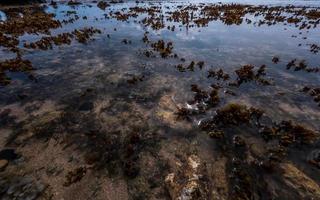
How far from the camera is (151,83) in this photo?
42.5ft

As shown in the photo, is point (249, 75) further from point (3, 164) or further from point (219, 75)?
point (3, 164)

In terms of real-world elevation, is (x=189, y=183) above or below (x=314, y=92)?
above

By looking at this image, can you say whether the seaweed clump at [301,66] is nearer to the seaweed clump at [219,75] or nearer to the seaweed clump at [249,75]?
the seaweed clump at [249,75]

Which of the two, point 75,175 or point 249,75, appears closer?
point 75,175

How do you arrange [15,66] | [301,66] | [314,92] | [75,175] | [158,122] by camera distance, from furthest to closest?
1. [301,66]
2. [15,66]
3. [314,92]
4. [158,122]
5. [75,175]

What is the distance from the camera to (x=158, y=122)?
9.58 m

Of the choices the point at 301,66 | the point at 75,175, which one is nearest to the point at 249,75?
the point at 301,66

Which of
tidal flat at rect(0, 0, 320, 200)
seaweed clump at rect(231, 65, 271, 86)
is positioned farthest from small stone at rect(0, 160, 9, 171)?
seaweed clump at rect(231, 65, 271, 86)

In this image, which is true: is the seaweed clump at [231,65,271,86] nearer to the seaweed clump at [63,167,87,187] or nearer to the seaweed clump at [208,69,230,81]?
the seaweed clump at [208,69,230,81]

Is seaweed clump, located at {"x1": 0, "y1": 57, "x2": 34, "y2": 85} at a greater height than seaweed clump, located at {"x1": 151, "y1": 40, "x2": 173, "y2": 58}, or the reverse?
seaweed clump, located at {"x1": 0, "y1": 57, "x2": 34, "y2": 85}

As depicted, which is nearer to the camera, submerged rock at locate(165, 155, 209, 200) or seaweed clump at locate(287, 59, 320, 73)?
submerged rock at locate(165, 155, 209, 200)

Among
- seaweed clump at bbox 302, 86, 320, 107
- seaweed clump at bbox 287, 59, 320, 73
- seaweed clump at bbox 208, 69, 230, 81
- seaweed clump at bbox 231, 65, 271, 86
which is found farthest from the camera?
seaweed clump at bbox 287, 59, 320, 73

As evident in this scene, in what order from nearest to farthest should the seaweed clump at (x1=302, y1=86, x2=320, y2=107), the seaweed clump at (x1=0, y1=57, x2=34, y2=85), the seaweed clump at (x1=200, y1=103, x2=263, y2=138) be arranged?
the seaweed clump at (x1=200, y1=103, x2=263, y2=138)
the seaweed clump at (x1=302, y1=86, x2=320, y2=107)
the seaweed clump at (x1=0, y1=57, x2=34, y2=85)

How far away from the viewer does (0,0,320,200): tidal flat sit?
6.81 metres
